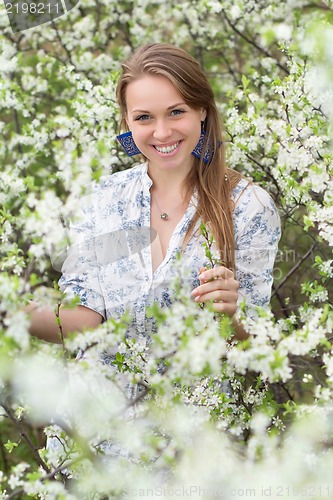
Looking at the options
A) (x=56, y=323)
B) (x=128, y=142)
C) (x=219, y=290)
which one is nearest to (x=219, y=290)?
(x=219, y=290)

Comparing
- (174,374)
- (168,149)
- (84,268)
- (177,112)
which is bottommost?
(174,374)

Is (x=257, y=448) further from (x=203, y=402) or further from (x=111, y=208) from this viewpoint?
(x=111, y=208)

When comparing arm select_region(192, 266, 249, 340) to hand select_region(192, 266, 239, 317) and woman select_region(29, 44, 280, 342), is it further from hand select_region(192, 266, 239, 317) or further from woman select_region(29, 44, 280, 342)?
woman select_region(29, 44, 280, 342)

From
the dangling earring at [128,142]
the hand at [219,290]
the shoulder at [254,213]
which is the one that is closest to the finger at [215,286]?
the hand at [219,290]

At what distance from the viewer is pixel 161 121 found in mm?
2453

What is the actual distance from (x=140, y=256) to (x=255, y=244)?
418 mm

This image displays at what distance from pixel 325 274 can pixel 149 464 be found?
43.2 inches

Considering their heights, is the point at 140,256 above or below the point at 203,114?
below

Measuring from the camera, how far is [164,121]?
8.06 feet

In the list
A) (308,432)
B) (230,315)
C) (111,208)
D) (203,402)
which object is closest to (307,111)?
(111,208)

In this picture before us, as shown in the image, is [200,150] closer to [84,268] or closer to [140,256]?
[140,256]

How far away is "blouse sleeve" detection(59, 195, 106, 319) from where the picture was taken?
256 cm

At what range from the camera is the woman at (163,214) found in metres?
2.48

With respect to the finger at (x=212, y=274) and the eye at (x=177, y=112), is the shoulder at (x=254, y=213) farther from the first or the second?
the finger at (x=212, y=274)
